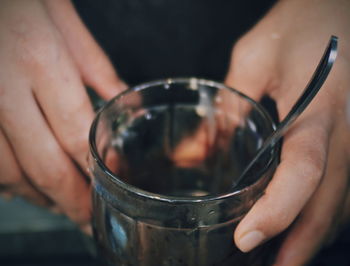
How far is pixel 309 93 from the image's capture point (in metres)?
0.30

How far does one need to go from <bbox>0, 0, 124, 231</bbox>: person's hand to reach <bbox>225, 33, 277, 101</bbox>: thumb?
0.51 ft

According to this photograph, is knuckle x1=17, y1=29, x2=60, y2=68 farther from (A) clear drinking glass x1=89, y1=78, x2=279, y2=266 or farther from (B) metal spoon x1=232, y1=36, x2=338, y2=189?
(B) metal spoon x1=232, y1=36, x2=338, y2=189

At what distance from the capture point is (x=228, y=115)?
0.38 m

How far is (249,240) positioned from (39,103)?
0.22m

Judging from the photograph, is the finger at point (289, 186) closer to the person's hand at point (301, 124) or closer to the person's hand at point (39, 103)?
the person's hand at point (301, 124)

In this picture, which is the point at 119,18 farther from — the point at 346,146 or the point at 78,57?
the point at 346,146

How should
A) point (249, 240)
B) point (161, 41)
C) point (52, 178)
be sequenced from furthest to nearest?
1. point (161, 41)
2. point (52, 178)
3. point (249, 240)

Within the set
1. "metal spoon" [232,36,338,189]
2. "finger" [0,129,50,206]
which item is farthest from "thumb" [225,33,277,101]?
"finger" [0,129,50,206]

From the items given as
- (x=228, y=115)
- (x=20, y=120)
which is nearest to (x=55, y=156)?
(x=20, y=120)

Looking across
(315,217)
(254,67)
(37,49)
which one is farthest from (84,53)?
(315,217)

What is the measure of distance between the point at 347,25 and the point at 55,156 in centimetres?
30

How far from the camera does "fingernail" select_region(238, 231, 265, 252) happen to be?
291 mm

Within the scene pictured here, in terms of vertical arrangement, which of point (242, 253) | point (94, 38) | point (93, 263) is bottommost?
point (93, 263)

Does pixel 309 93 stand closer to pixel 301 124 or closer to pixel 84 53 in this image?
pixel 301 124
